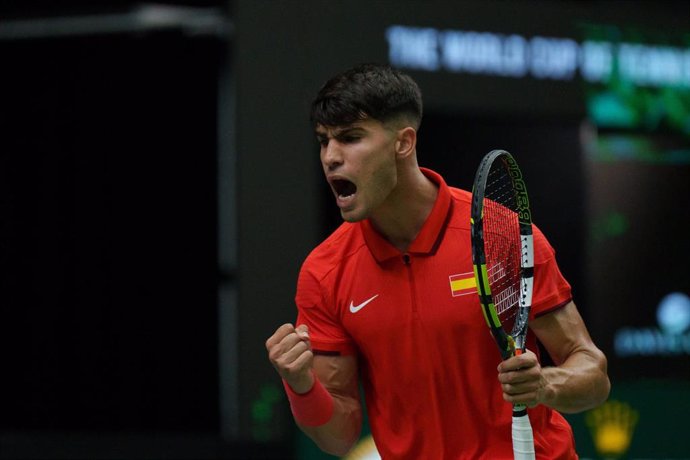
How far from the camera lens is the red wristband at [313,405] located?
10.6 feet

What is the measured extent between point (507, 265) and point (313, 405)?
1.98ft

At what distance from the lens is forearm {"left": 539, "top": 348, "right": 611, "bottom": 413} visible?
3.03 metres

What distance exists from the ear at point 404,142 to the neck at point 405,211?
52 millimetres

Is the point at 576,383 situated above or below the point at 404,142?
below

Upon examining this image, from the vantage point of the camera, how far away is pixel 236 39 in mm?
5922

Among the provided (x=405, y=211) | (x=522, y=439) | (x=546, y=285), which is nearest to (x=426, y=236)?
(x=405, y=211)

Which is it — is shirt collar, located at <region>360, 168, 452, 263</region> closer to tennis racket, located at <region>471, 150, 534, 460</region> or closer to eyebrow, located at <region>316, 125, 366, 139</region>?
tennis racket, located at <region>471, 150, 534, 460</region>

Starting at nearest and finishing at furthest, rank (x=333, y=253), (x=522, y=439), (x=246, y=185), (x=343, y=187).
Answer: (x=522, y=439)
(x=343, y=187)
(x=333, y=253)
(x=246, y=185)

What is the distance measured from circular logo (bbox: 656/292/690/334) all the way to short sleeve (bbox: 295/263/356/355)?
14.1 feet

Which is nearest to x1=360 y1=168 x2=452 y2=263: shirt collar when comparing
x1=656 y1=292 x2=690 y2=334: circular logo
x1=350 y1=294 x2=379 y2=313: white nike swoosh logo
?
x1=350 y1=294 x2=379 y2=313: white nike swoosh logo

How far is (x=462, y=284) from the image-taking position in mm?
3266

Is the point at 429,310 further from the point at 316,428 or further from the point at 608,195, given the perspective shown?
the point at 608,195

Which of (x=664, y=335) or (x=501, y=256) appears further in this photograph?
(x=664, y=335)

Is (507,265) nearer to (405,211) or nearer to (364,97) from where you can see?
(405,211)
